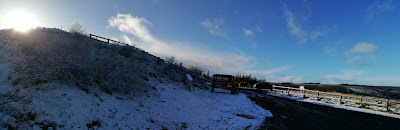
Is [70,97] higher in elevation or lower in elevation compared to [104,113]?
higher

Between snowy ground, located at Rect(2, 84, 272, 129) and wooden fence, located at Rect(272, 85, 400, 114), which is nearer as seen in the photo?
snowy ground, located at Rect(2, 84, 272, 129)

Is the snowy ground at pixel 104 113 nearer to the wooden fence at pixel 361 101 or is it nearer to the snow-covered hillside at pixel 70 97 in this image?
the snow-covered hillside at pixel 70 97

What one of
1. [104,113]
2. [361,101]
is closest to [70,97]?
[104,113]

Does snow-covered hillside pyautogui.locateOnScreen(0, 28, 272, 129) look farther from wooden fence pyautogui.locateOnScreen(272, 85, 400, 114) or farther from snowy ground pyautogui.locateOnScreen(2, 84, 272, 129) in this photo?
wooden fence pyautogui.locateOnScreen(272, 85, 400, 114)

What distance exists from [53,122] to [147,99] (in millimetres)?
5539

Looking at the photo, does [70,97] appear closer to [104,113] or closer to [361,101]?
[104,113]

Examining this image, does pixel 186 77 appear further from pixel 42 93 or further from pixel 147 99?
pixel 42 93

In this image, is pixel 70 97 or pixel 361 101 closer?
pixel 70 97

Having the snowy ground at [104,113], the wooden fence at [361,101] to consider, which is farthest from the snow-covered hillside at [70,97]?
the wooden fence at [361,101]

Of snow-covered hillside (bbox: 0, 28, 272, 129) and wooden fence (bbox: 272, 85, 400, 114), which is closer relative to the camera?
snow-covered hillside (bbox: 0, 28, 272, 129)

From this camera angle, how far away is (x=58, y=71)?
30.9 ft

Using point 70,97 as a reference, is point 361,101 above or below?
below

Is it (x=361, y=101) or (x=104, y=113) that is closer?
(x=104, y=113)

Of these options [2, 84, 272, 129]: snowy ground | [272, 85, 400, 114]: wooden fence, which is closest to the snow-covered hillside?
[2, 84, 272, 129]: snowy ground
